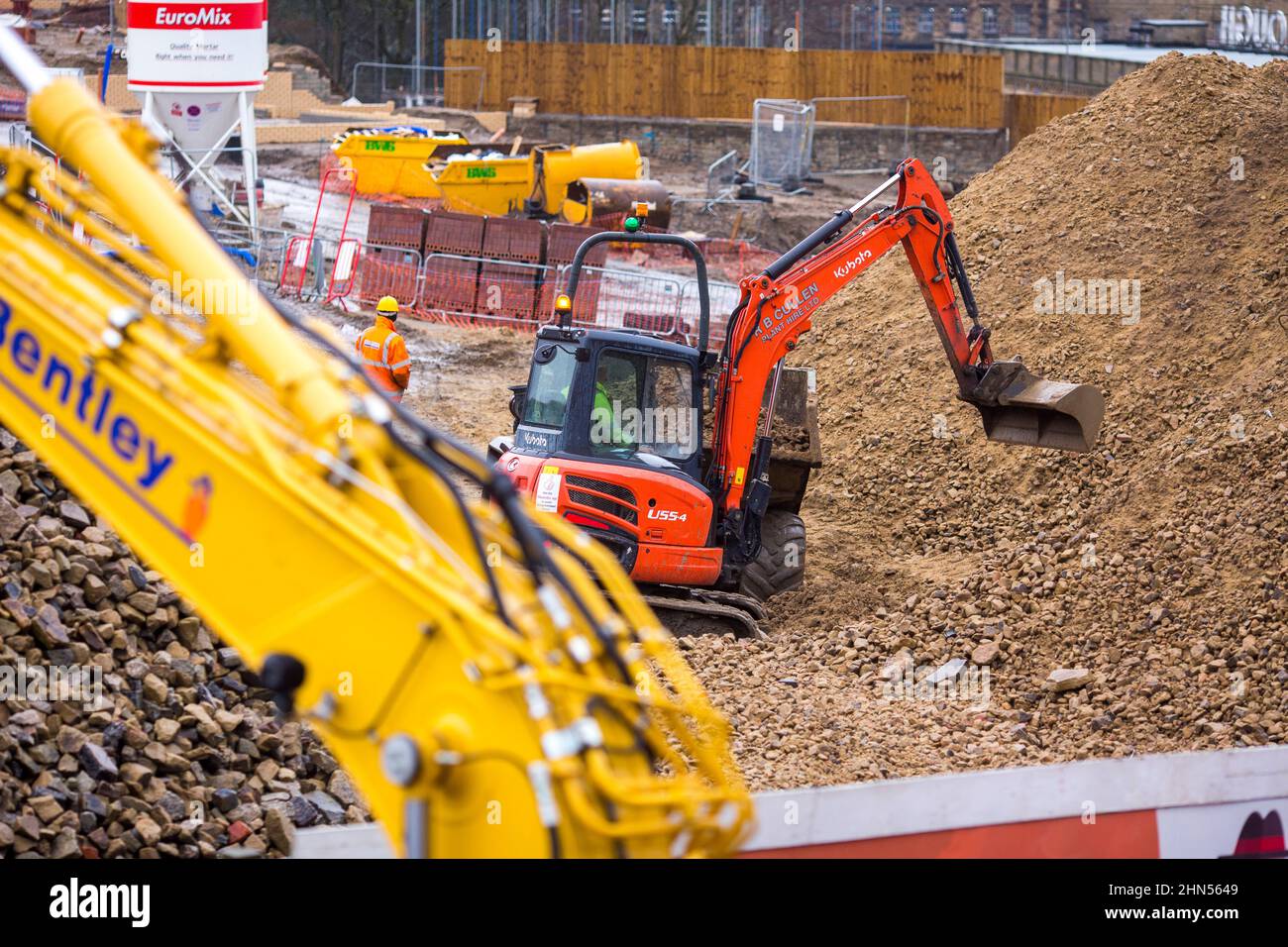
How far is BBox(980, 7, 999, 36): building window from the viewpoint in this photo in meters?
57.0

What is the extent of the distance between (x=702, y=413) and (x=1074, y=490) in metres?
3.72

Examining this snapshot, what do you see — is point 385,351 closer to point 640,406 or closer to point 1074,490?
point 640,406

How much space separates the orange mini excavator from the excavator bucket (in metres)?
0.01

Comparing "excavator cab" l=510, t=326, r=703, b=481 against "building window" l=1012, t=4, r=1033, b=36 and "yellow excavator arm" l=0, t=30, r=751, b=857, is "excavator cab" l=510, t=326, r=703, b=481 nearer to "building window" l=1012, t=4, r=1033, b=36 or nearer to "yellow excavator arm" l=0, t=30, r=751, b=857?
"yellow excavator arm" l=0, t=30, r=751, b=857

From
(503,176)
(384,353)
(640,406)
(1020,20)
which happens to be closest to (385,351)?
(384,353)

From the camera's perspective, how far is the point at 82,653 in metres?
7.18

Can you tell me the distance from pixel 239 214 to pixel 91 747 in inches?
611

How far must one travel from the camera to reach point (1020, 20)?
5659cm

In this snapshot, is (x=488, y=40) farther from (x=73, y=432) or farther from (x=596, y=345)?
(x=73, y=432)

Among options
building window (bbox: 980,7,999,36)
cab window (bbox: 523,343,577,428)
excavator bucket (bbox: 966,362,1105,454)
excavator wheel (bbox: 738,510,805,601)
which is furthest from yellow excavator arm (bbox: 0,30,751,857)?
building window (bbox: 980,7,999,36)

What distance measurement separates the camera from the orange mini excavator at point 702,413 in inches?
407

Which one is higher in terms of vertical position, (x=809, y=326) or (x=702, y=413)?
(x=809, y=326)

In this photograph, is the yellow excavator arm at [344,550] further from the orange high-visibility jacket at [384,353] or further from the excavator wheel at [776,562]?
the orange high-visibility jacket at [384,353]

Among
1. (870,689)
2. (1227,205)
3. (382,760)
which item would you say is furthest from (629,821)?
(1227,205)
